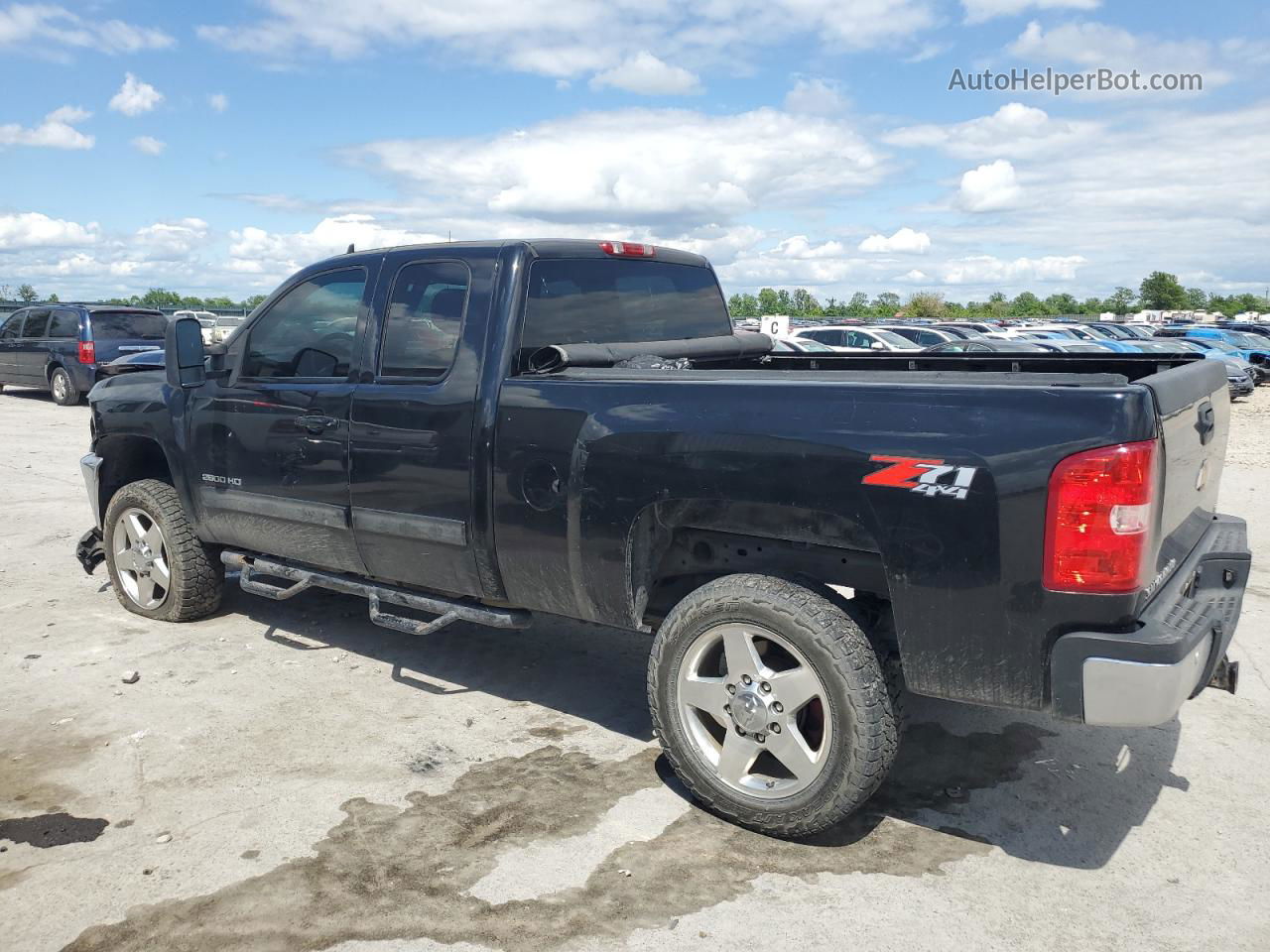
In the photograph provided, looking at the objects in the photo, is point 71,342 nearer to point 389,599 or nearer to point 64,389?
point 64,389

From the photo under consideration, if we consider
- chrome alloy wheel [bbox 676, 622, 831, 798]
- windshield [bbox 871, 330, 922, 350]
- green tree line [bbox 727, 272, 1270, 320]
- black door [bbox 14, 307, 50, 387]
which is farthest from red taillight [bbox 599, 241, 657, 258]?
green tree line [bbox 727, 272, 1270, 320]

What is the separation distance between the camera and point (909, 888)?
10.9 ft

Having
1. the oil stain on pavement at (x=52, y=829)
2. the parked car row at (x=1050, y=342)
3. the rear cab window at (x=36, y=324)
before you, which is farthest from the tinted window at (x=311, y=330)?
the rear cab window at (x=36, y=324)

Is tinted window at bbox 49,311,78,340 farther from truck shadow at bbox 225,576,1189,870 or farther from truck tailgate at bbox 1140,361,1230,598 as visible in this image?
truck tailgate at bbox 1140,361,1230,598

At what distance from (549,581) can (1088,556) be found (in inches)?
78.3

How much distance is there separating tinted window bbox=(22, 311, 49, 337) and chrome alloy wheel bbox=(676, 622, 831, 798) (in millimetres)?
19465

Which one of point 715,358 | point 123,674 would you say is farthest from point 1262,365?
point 123,674

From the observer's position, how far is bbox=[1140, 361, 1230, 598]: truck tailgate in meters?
3.20

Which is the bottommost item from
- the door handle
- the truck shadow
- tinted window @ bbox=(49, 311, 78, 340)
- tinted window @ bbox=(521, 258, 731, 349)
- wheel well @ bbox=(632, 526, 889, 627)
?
the truck shadow

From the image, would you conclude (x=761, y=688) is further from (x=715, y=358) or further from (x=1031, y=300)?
(x=1031, y=300)

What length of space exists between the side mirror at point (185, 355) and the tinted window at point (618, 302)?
2064mm

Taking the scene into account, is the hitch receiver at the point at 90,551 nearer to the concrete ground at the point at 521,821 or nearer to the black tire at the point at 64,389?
the concrete ground at the point at 521,821

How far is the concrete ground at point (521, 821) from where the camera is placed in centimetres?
312

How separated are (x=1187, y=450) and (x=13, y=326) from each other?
22.3 m
